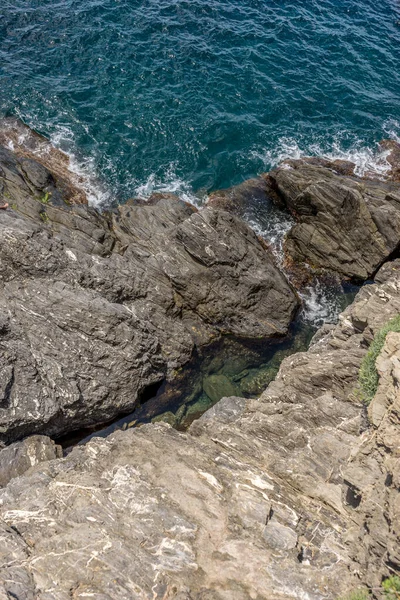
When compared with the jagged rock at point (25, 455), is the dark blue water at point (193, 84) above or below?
above

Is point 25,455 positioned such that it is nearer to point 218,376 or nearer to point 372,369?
point 218,376

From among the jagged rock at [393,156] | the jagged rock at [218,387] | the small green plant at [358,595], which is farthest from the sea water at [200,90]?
the small green plant at [358,595]

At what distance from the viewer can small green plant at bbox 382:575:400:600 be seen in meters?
11.1

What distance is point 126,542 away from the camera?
45.7ft

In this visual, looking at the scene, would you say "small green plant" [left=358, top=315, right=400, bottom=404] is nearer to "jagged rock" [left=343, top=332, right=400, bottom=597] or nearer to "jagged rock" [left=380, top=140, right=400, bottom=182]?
"jagged rock" [left=343, top=332, right=400, bottom=597]

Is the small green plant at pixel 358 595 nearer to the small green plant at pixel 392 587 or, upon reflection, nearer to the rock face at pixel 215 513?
the rock face at pixel 215 513

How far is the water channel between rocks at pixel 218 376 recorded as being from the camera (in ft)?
86.6

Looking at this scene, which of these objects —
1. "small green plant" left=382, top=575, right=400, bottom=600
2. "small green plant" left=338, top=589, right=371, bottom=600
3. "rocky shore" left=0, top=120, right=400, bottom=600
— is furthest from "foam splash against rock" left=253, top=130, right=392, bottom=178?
"small green plant" left=382, top=575, right=400, bottom=600

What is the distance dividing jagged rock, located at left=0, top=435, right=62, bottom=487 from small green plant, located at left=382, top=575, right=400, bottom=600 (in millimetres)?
15927

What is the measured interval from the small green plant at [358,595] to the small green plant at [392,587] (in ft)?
2.82

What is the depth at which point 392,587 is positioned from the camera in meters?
11.2

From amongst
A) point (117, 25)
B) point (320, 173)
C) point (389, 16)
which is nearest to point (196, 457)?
point (320, 173)

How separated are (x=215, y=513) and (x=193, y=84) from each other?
1743 inches

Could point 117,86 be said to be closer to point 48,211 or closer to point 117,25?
point 117,25
